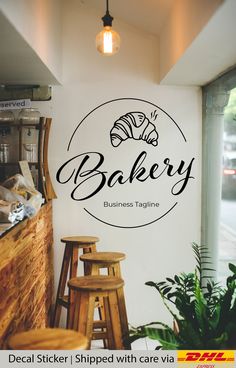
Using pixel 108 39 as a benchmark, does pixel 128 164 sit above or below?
below

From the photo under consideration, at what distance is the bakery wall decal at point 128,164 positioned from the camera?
4312 mm

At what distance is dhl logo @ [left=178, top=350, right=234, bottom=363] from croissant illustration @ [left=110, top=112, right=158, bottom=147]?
2.61 meters

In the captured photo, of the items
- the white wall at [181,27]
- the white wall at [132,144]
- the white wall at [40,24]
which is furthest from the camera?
the white wall at [132,144]

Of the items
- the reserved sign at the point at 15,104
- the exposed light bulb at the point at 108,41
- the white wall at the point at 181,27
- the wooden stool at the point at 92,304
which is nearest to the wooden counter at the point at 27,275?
the wooden stool at the point at 92,304

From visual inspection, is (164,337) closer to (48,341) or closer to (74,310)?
(48,341)

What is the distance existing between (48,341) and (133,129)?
9.30 feet

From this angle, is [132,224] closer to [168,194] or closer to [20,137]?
[168,194]

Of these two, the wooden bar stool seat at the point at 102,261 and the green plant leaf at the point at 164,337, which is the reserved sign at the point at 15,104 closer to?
the wooden bar stool seat at the point at 102,261

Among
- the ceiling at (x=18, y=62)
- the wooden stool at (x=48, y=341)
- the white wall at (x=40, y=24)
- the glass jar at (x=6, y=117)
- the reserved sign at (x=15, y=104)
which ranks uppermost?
the white wall at (x=40, y=24)

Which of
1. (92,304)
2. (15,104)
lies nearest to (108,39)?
(15,104)

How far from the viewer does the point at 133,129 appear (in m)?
4.33

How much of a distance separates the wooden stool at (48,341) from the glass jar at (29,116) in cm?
247

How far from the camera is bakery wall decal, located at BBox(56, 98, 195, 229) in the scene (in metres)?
4.31

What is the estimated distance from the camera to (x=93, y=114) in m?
4.30
